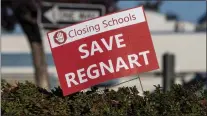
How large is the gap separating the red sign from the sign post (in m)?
4.91

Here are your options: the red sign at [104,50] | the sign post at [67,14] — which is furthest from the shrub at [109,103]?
the sign post at [67,14]

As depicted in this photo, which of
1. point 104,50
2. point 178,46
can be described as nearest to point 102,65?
point 104,50

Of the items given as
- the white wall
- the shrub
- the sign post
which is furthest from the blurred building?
the shrub

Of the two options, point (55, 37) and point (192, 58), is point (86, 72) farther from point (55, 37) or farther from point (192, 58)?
point (192, 58)

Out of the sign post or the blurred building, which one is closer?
the sign post

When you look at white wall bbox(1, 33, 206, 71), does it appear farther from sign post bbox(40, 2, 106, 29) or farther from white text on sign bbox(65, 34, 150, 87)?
white text on sign bbox(65, 34, 150, 87)

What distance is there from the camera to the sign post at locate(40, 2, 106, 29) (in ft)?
37.2

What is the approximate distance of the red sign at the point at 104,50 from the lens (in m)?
6.23

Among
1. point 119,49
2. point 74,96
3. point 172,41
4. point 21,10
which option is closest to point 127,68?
point 119,49

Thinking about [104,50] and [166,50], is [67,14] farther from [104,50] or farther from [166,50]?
[166,50]

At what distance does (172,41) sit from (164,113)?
31.6 meters

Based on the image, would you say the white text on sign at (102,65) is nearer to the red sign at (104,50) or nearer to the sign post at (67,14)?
the red sign at (104,50)

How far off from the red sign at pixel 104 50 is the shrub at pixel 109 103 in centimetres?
17

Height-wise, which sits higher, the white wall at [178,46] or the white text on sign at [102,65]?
the white wall at [178,46]
